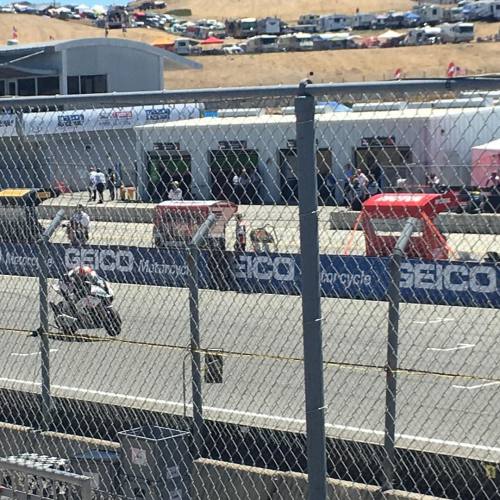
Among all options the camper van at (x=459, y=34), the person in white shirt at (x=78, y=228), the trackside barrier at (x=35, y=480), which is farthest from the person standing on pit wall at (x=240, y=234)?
the camper van at (x=459, y=34)

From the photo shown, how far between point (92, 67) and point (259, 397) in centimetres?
4464

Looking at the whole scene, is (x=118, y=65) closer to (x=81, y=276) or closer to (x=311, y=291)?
(x=81, y=276)

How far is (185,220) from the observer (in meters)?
5.75

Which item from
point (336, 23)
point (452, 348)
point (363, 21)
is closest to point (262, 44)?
point (336, 23)

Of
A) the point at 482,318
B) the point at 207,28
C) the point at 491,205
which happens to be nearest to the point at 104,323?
the point at 482,318

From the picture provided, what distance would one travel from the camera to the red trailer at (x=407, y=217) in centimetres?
455

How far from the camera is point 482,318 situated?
6.11 metres

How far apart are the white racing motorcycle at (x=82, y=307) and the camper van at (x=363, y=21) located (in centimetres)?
12418

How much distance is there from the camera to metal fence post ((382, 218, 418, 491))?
4961 mm

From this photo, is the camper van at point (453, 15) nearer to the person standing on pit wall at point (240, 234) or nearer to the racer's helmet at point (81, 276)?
the racer's helmet at point (81, 276)

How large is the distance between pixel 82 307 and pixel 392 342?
11.1ft

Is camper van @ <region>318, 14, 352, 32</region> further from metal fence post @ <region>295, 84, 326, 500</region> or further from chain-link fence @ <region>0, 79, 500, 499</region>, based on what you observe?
metal fence post @ <region>295, 84, 326, 500</region>

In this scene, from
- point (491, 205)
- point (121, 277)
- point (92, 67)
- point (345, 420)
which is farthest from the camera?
point (92, 67)

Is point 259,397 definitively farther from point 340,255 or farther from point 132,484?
point 340,255
